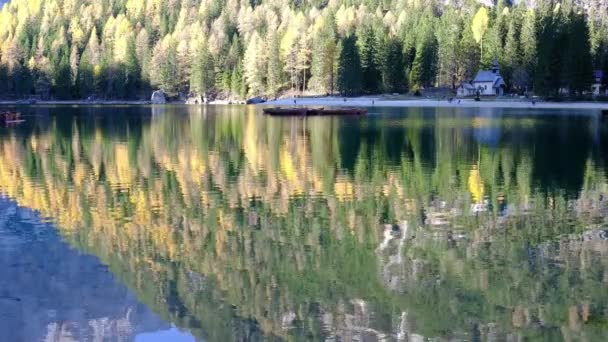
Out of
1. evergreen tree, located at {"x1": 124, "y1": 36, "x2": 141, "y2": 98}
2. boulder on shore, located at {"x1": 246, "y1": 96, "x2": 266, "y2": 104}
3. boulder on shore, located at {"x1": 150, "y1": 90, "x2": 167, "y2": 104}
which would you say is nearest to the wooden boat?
boulder on shore, located at {"x1": 246, "y1": 96, "x2": 266, "y2": 104}

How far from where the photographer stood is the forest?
93.0 m

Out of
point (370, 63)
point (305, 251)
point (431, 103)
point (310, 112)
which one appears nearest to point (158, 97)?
point (370, 63)

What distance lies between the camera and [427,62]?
10181 centimetres

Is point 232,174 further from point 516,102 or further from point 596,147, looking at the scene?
point 516,102

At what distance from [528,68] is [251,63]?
47443mm

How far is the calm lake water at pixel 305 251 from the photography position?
952 cm

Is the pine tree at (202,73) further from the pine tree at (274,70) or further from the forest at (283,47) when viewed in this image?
the pine tree at (274,70)

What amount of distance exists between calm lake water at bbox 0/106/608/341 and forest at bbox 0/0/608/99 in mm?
61080

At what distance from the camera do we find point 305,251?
503 inches

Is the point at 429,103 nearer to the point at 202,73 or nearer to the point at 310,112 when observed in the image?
the point at 310,112

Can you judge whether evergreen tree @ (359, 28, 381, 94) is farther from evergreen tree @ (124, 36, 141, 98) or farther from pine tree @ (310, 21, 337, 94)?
evergreen tree @ (124, 36, 141, 98)

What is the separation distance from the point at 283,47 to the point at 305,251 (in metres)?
108

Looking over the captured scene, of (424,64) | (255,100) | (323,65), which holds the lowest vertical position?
(255,100)

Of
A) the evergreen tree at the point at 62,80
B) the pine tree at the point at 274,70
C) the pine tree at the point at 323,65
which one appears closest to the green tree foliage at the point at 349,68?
the pine tree at the point at 323,65
